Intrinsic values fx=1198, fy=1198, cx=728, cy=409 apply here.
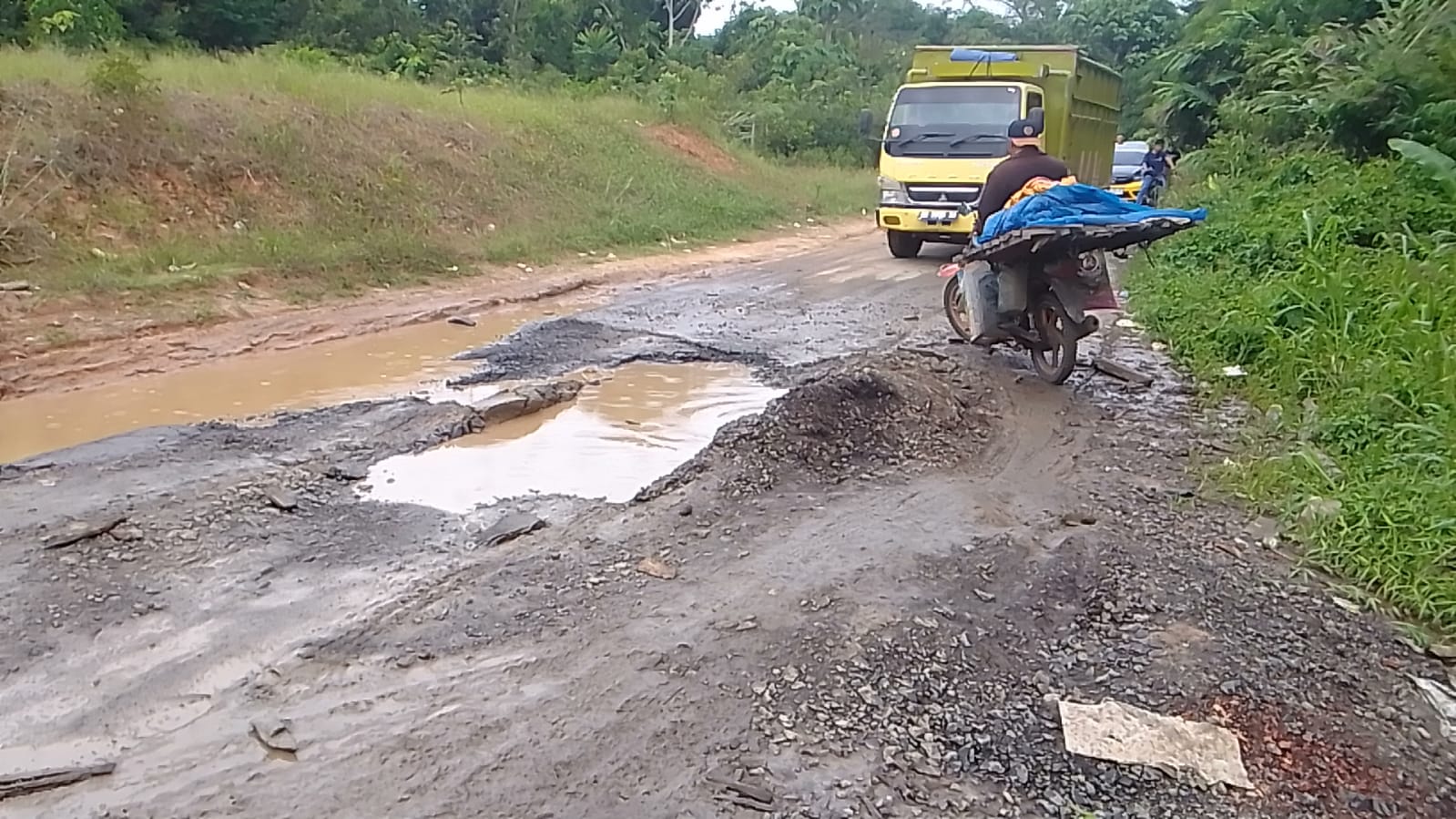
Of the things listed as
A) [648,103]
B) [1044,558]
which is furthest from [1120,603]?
→ [648,103]

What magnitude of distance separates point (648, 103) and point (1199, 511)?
2085 cm

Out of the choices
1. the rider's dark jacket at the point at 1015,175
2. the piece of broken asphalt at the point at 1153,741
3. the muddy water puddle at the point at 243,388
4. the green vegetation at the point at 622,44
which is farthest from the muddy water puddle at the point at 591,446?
the green vegetation at the point at 622,44

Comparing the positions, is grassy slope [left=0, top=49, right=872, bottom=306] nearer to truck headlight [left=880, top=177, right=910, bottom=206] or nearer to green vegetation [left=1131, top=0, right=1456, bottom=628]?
truck headlight [left=880, top=177, right=910, bottom=206]

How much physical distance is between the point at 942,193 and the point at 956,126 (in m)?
0.95

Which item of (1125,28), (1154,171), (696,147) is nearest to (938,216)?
(1154,171)

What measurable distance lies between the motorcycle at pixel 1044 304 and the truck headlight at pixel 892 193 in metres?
6.19

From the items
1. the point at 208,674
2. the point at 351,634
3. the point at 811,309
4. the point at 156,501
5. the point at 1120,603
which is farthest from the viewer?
the point at 811,309

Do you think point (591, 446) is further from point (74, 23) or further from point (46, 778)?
point (74, 23)

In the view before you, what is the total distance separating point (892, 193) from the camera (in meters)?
14.1

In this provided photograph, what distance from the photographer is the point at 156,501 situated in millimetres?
4898

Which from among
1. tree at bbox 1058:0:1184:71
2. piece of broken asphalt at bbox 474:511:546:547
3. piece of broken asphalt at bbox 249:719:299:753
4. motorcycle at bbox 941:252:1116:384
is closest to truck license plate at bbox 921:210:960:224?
motorcycle at bbox 941:252:1116:384

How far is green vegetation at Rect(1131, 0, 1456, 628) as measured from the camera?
485 cm

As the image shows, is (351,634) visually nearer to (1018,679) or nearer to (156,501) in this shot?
(156,501)

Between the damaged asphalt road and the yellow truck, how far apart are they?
26.1 feet
